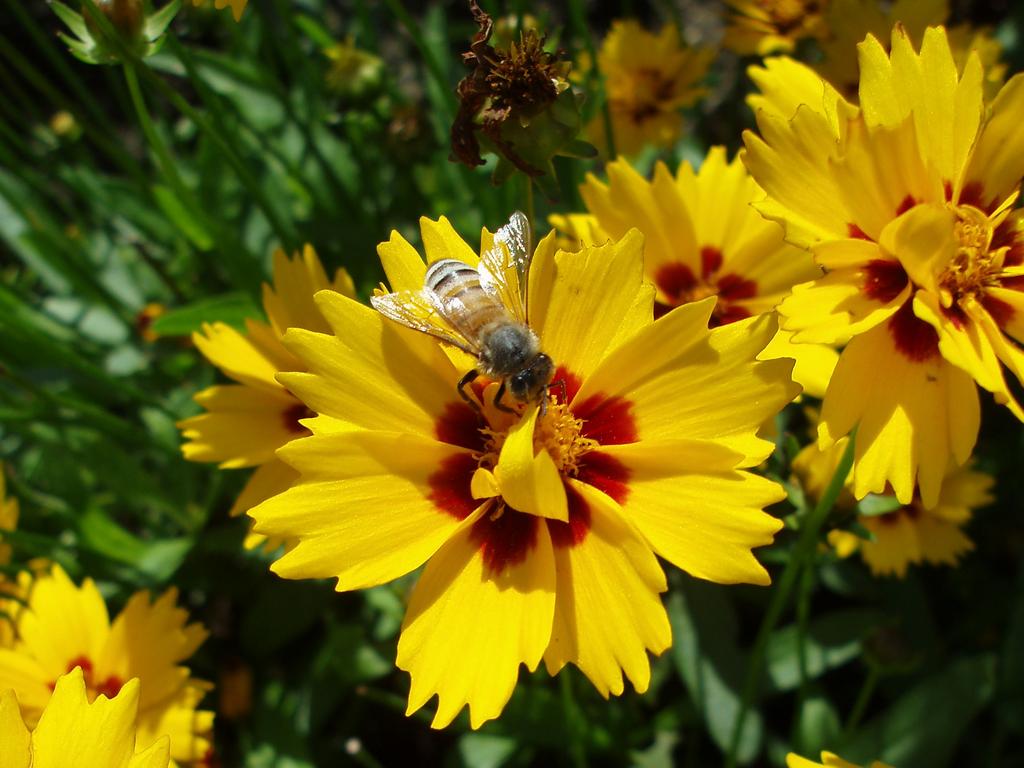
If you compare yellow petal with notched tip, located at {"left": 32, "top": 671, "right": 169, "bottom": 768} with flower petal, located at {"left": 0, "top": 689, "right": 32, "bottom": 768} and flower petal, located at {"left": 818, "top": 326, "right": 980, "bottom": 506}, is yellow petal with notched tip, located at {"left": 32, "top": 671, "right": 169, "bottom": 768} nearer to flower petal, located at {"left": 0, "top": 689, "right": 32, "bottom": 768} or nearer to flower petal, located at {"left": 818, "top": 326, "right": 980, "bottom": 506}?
flower petal, located at {"left": 0, "top": 689, "right": 32, "bottom": 768}

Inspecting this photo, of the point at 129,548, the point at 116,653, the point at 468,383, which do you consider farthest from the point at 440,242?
the point at 129,548

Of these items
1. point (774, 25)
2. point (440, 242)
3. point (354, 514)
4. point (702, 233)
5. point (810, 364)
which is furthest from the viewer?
point (774, 25)

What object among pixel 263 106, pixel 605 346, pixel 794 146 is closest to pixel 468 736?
pixel 605 346

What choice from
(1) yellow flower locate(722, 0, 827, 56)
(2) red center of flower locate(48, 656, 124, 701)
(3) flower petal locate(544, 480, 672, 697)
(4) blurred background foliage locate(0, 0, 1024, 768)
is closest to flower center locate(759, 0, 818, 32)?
(1) yellow flower locate(722, 0, 827, 56)

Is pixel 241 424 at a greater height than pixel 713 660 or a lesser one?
greater

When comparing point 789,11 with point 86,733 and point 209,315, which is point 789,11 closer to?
point 209,315

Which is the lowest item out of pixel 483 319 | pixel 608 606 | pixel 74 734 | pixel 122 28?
pixel 608 606
